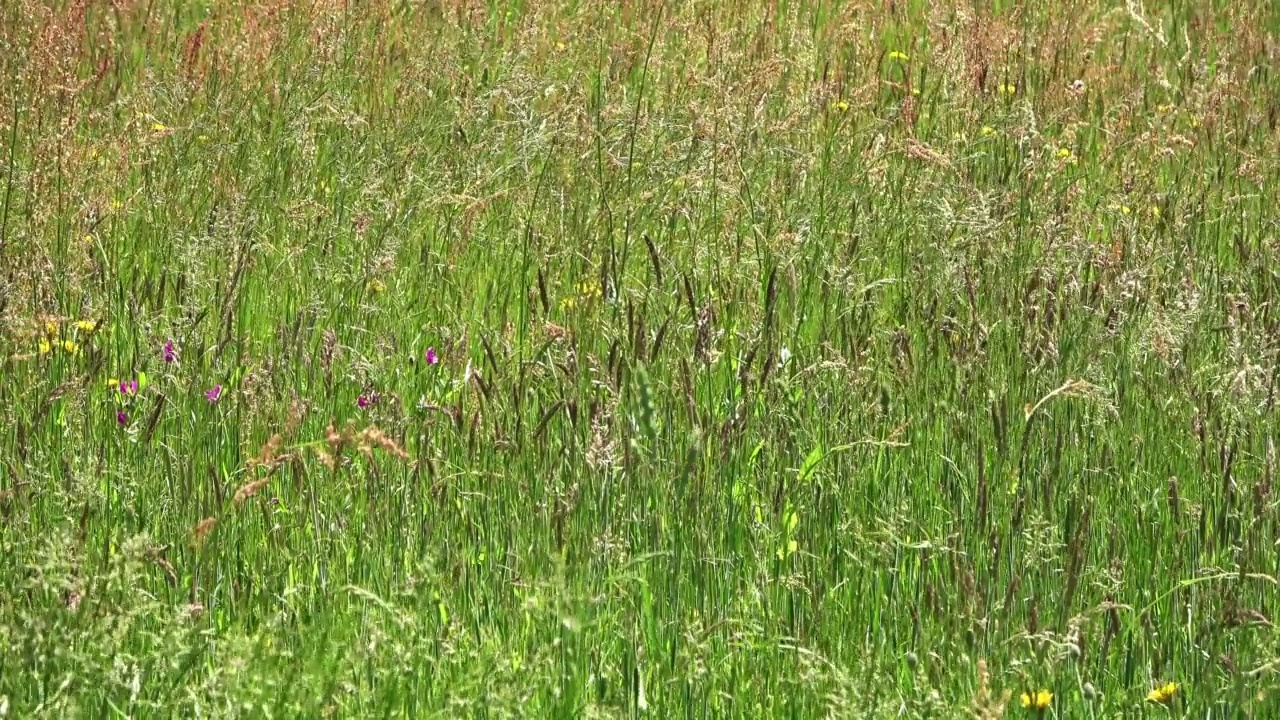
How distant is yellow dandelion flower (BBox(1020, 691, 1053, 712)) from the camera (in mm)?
2000

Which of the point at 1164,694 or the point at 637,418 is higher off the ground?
the point at 637,418

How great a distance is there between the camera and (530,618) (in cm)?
223

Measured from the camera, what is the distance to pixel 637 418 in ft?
8.62

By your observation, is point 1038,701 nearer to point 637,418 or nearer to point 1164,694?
point 1164,694

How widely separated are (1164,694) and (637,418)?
3.04 feet

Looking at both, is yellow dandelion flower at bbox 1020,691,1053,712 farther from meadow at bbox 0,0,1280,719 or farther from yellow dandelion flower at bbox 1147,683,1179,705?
yellow dandelion flower at bbox 1147,683,1179,705

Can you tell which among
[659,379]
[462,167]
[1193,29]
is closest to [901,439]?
[659,379]

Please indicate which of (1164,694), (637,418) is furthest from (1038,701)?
(637,418)

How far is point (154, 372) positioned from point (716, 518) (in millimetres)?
1049

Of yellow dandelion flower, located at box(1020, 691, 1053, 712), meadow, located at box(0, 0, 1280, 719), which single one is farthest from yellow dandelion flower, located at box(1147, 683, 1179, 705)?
yellow dandelion flower, located at box(1020, 691, 1053, 712)

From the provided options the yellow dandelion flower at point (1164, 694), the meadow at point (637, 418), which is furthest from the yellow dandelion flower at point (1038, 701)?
the yellow dandelion flower at point (1164, 694)

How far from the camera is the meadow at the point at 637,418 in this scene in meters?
2.10

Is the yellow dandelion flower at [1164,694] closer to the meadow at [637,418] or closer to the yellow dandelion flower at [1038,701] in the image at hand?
the meadow at [637,418]

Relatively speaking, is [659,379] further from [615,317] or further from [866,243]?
[866,243]
